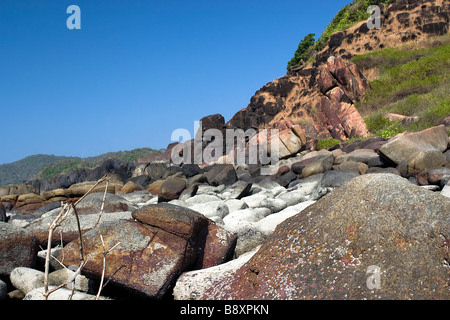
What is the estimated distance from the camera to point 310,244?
11.0 ft

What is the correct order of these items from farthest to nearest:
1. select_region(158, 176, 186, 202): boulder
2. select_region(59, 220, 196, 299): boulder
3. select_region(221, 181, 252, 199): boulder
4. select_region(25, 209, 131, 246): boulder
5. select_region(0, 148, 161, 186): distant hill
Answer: select_region(0, 148, 161, 186): distant hill
select_region(158, 176, 186, 202): boulder
select_region(221, 181, 252, 199): boulder
select_region(25, 209, 131, 246): boulder
select_region(59, 220, 196, 299): boulder

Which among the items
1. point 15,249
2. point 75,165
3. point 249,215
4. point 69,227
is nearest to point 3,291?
point 15,249

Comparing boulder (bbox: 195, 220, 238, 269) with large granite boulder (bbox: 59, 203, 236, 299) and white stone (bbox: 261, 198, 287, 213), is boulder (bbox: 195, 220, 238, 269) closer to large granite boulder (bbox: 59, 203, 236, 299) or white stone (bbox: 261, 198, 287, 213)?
large granite boulder (bbox: 59, 203, 236, 299)

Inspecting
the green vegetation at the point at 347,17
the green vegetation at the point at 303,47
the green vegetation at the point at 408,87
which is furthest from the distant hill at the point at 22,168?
the green vegetation at the point at 408,87

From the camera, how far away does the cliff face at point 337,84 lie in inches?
1013

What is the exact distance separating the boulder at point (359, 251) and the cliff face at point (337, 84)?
20.0 m

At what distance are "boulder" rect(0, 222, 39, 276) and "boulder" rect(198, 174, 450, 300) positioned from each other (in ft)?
10.4

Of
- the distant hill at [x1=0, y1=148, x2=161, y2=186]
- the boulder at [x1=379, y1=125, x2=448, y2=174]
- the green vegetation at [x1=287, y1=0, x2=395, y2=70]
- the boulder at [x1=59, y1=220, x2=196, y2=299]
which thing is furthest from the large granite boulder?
the distant hill at [x1=0, y1=148, x2=161, y2=186]

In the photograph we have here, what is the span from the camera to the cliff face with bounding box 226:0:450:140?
25719 millimetres

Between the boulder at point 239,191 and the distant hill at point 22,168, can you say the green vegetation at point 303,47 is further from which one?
the distant hill at point 22,168

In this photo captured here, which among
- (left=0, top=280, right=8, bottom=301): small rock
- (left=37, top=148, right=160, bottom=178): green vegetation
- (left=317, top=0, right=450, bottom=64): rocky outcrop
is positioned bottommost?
(left=0, top=280, right=8, bottom=301): small rock

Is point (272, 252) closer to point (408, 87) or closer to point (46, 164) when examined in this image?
point (408, 87)
